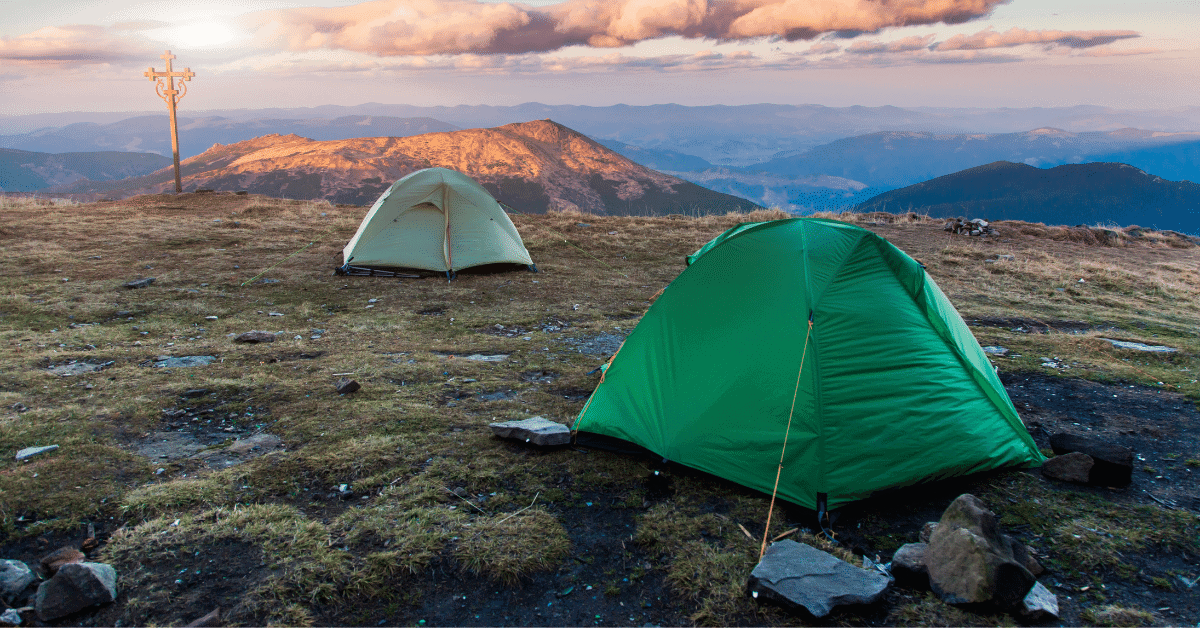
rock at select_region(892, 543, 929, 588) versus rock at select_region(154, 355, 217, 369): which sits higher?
rock at select_region(154, 355, 217, 369)

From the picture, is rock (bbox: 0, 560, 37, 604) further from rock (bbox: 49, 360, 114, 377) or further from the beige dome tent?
the beige dome tent

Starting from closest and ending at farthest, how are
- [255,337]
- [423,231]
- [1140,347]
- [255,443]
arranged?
[255,443]
[255,337]
[1140,347]
[423,231]

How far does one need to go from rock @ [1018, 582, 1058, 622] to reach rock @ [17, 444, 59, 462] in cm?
722

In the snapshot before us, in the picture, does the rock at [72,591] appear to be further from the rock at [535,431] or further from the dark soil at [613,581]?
the rock at [535,431]

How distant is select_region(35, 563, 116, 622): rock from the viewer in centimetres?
345

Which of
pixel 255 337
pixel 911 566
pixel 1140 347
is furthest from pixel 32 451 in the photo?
pixel 1140 347

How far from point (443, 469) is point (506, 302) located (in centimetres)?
666

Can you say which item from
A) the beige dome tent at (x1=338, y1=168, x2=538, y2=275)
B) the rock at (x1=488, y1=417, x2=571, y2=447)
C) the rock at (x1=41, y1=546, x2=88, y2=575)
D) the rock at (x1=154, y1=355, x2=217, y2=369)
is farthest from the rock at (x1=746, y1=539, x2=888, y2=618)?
the beige dome tent at (x1=338, y1=168, x2=538, y2=275)

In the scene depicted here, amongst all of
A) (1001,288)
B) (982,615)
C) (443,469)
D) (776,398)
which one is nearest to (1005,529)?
(982,615)

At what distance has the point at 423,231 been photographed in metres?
13.2

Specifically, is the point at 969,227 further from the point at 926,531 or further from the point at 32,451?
the point at 32,451

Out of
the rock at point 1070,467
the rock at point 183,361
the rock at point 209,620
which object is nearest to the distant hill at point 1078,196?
the rock at point 1070,467

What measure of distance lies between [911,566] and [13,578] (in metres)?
5.39

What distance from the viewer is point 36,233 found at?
1541cm
